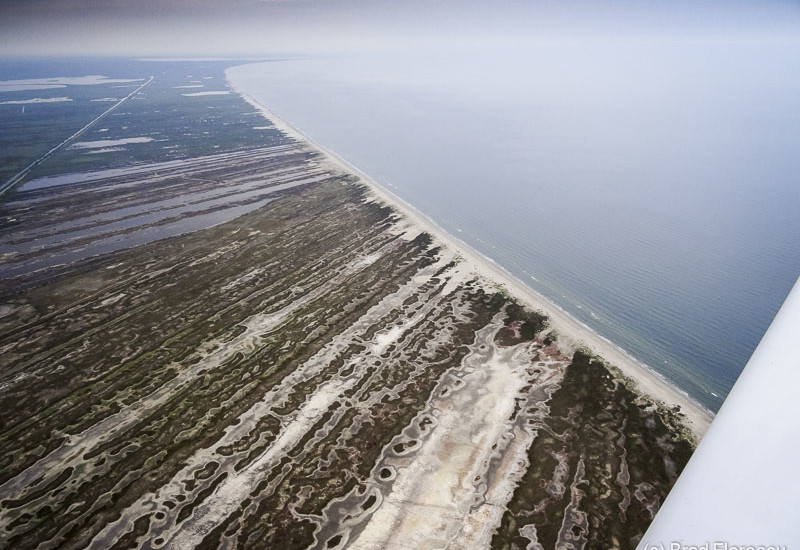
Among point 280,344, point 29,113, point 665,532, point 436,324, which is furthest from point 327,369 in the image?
point 29,113

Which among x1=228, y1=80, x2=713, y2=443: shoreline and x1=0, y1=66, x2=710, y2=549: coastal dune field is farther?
x1=228, y1=80, x2=713, y2=443: shoreline

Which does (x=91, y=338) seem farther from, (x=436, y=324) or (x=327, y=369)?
(x=436, y=324)

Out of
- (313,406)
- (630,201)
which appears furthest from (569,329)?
(630,201)

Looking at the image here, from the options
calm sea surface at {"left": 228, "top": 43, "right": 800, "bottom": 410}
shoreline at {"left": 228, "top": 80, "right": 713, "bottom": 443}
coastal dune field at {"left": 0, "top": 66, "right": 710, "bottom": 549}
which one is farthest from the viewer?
calm sea surface at {"left": 228, "top": 43, "right": 800, "bottom": 410}

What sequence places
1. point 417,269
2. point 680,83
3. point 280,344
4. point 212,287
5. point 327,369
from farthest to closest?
point 680,83
point 417,269
point 212,287
point 280,344
point 327,369

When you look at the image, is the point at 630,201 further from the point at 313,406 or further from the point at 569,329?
the point at 313,406

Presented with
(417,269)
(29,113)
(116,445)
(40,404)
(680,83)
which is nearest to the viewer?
(116,445)
